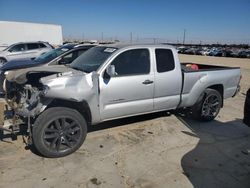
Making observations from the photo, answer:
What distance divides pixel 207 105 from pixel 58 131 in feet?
11.9

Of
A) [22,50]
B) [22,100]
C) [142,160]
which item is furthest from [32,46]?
[142,160]

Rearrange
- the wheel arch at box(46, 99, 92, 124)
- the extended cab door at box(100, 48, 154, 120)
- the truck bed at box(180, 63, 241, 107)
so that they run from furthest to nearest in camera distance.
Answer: the truck bed at box(180, 63, 241, 107) < the extended cab door at box(100, 48, 154, 120) < the wheel arch at box(46, 99, 92, 124)

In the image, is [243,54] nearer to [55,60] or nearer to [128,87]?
[55,60]

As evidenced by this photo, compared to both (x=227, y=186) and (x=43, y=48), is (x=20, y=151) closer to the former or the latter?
(x=227, y=186)

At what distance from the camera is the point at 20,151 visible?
429 cm

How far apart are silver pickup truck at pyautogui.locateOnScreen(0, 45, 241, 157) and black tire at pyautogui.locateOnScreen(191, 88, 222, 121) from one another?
0.9 inches

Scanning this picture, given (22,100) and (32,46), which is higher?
(32,46)

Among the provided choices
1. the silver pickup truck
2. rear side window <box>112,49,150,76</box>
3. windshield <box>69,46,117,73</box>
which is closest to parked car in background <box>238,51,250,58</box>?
the silver pickup truck

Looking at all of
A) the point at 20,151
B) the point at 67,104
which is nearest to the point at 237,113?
the point at 67,104

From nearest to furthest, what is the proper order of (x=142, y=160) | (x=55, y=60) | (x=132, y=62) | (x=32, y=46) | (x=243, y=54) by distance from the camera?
(x=142, y=160), (x=132, y=62), (x=55, y=60), (x=32, y=46), (x=243, y=54)

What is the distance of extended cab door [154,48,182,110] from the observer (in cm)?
507

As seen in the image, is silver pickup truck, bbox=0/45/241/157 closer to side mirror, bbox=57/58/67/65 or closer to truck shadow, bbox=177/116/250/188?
truck shadow, bbox=177/116/250/188

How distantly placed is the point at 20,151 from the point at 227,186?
3.34 m

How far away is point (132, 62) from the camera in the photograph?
15.9 feet
